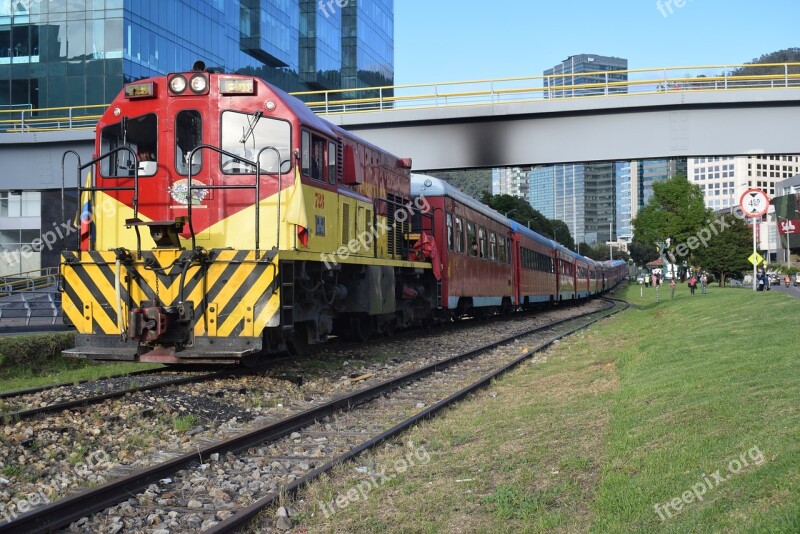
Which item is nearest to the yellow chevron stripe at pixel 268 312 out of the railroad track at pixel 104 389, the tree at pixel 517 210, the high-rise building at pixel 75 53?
the railroad track at pixel 104 389

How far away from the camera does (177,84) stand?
10609mm

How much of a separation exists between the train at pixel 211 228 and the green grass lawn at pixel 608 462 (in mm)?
2873

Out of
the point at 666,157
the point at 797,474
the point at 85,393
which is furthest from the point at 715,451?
the point at 666,157

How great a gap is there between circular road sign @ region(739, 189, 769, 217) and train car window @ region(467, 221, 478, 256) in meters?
7.23

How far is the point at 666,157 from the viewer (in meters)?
25.9

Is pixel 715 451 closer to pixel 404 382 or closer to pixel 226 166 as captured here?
pixel 404 382

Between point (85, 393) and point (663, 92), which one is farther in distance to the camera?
point (663, 92)

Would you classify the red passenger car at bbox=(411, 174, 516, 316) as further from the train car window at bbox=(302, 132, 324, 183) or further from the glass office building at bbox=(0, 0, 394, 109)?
the glass office building at bbox=(0, 0, 394, 109)

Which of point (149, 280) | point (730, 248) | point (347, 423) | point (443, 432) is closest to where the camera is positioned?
point (443, 432)

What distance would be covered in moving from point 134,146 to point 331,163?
9.38 feet

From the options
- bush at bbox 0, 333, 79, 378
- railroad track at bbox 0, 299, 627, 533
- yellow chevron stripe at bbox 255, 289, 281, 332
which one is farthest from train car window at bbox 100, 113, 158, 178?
bush at bbox 0, 333, 79, 378

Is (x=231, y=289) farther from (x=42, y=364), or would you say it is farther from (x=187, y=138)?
(x=42, y=364)

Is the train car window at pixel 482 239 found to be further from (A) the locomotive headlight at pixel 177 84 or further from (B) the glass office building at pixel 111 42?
(B) the glass office building at pixel 111 42

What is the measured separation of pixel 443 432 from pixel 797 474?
3.82 meters
